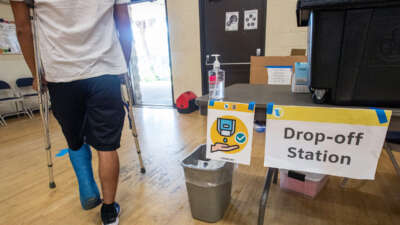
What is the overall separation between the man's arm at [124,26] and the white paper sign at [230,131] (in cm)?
72

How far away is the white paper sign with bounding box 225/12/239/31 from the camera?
129 inches

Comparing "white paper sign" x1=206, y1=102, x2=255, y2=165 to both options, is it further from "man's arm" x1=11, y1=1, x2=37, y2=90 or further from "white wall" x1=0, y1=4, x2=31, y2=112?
"white wall" x1=0, y1=4, x2=31, y2=112

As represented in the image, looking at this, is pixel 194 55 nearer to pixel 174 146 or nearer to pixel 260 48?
pixel 260 48

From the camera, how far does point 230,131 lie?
81 centimetres

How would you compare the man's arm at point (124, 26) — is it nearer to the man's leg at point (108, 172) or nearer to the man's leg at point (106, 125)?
the man's leg at point (106, 125)

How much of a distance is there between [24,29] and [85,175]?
82cm

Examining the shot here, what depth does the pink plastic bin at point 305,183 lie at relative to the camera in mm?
1273

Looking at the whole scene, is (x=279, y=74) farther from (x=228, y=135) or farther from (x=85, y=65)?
(x=85, y=65)

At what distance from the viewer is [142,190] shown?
4.82 ft

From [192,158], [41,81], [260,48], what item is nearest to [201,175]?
[192,158]

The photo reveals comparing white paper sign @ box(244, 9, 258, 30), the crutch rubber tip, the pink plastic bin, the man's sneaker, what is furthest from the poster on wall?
the pink plastic bin

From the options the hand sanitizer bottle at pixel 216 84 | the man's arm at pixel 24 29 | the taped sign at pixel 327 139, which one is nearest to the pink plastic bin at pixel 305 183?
the taped sign at pixel 327 139

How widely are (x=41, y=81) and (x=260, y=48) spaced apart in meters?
2.84

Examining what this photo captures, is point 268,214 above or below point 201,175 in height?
below
